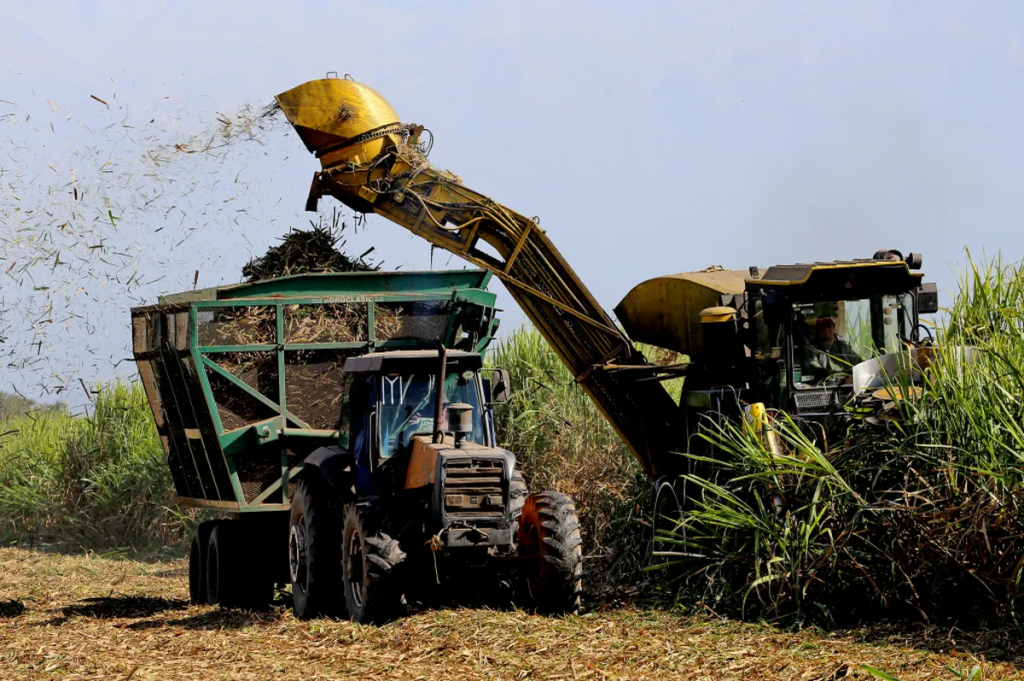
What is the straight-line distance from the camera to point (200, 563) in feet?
40.1

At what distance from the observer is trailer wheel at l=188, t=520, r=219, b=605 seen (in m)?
12.1

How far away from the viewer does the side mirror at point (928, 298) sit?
415 inches

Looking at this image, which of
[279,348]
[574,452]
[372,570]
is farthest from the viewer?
[574,452]

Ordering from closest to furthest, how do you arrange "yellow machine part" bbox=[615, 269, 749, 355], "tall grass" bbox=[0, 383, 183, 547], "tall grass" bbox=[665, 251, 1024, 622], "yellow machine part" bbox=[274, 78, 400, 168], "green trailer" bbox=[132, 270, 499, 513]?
1. "tall grass" bbox=[665, 251, 1024, 622]
2. "green trailer" bbox=[132, 270, 499, 513]
3. "yellow machine part" bbox=[615, 269, 749, 355]
4. "yellow machine part" bbox=[274, 78, 400, 168]
5. "tall grass" bbox=[0, 383, 183, 547]

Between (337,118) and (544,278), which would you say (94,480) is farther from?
(544,278)

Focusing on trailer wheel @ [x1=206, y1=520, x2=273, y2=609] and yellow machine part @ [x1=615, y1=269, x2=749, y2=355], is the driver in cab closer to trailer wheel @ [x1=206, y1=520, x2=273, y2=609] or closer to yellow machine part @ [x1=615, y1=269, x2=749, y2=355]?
yellow machine part @ [x1=615, y1=269, x2=749, y2=355]

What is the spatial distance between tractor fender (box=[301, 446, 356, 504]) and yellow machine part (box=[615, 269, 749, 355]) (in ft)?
11.0

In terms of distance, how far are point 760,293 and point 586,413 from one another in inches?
177

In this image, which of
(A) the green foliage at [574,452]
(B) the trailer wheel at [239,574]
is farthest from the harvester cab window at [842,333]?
(B) the trailer wheel at [239,574]

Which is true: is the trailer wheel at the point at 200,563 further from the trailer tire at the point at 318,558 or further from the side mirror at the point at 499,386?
the side mirror at the point at 499,386

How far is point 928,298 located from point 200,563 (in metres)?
6.84

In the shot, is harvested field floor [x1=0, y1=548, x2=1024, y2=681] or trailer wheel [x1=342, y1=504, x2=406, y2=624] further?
trailer wheel [x1=342, y1=504, x2=406, y2=624]

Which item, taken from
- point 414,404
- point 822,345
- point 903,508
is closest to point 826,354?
point 822,345

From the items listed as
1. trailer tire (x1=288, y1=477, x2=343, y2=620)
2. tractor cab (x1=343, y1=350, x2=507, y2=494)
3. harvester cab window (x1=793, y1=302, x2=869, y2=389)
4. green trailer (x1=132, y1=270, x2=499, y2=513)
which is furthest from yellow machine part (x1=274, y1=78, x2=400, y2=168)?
harvester cab window (x1=793, y1=302, x2=869, y2=389)
